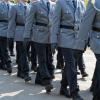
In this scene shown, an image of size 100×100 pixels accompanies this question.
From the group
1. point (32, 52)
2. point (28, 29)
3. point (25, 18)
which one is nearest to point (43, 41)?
point (28, 29)

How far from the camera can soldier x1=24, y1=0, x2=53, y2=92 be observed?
871 centimetres

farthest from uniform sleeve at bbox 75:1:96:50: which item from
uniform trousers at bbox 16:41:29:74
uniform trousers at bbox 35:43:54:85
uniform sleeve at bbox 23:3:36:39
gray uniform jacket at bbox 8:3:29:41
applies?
gray uniform jacket at bbox 8:3:29:41

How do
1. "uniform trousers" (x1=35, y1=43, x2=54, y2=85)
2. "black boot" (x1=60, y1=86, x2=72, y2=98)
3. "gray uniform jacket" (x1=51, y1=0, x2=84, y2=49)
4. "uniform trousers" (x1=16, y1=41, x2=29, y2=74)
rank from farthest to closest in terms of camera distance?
"uniform trousers" (x1=16, y1=41, x2=29, y2=74), "uniform trousers" (x1=35, y1=43, x2=54, y2=85), "black boot" (x1=60, y1=86, x2=72, y2=98), "gray uniform jacket" (x1=51, y1=0, x2=84, y2=49)

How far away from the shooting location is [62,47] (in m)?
7.59

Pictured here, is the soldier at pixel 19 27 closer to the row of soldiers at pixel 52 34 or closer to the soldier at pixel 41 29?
the row of soldiers at pixel 52 34

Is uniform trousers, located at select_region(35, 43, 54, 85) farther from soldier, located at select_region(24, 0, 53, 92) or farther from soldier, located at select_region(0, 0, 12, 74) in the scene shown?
soldier, located at select_region(0, 0, 12, 74)

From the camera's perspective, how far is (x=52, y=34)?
7.62 meters

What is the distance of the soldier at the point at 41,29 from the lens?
8711mm

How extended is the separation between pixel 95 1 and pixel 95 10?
5.2 inches

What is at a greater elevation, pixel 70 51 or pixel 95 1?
pixel 95 1

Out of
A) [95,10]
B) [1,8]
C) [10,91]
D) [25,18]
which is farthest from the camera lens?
[1,8]

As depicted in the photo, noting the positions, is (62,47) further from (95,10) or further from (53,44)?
(95,10)

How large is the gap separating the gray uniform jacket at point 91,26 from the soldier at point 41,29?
229cm

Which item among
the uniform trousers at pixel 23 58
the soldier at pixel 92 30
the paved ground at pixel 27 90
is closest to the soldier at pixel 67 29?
the paved ground at pixel 27 90
